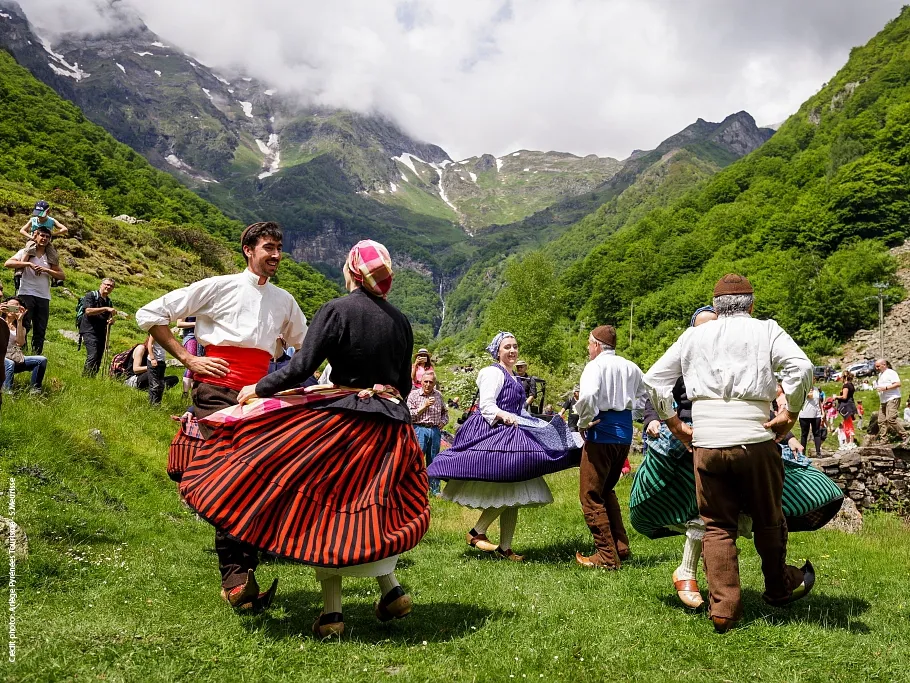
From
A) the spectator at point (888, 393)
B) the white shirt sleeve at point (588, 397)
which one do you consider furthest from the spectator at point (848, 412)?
the white shirt sleeve at point (588, 397)

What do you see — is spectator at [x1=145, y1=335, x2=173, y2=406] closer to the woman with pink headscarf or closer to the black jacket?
the woman with pink headscarf

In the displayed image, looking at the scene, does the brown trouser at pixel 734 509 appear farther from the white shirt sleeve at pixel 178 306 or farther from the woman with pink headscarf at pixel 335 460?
the white shirt sleeve at pixel 178 306

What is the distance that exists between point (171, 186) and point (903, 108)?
10394cm

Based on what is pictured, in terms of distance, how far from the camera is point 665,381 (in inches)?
197

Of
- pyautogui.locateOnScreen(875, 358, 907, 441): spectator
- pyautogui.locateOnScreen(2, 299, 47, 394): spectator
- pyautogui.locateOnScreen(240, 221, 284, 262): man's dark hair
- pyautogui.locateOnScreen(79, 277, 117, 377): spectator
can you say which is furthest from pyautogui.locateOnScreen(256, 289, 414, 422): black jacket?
pyautogui.locateOnScreen(875, 358, 907, 441): spectator

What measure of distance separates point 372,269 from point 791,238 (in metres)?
95.9

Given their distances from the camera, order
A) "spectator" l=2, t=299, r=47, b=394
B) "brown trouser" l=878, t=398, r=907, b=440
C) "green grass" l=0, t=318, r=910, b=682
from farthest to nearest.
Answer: "brown trouser" l=878, t=398, r=907, b=440 → "spectator" l=2, t=299, r=47, b=394 → "green grass" l=0, t=318, r=910, b=682

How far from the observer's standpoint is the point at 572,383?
3894cm

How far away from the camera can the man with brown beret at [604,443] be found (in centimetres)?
696

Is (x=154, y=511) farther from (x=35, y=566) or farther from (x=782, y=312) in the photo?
(x=782, y=312)

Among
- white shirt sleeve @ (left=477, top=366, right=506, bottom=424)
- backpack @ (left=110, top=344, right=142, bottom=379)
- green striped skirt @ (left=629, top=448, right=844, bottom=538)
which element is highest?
white shirt sleeve @ (left=477, top=366, right=506, bottom=424)

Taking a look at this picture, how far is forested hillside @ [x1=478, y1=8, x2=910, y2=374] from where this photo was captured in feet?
223

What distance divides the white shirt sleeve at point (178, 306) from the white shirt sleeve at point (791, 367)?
13.5 feet

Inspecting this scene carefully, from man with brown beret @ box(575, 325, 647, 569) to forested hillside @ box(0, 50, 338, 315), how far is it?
87.7ft
